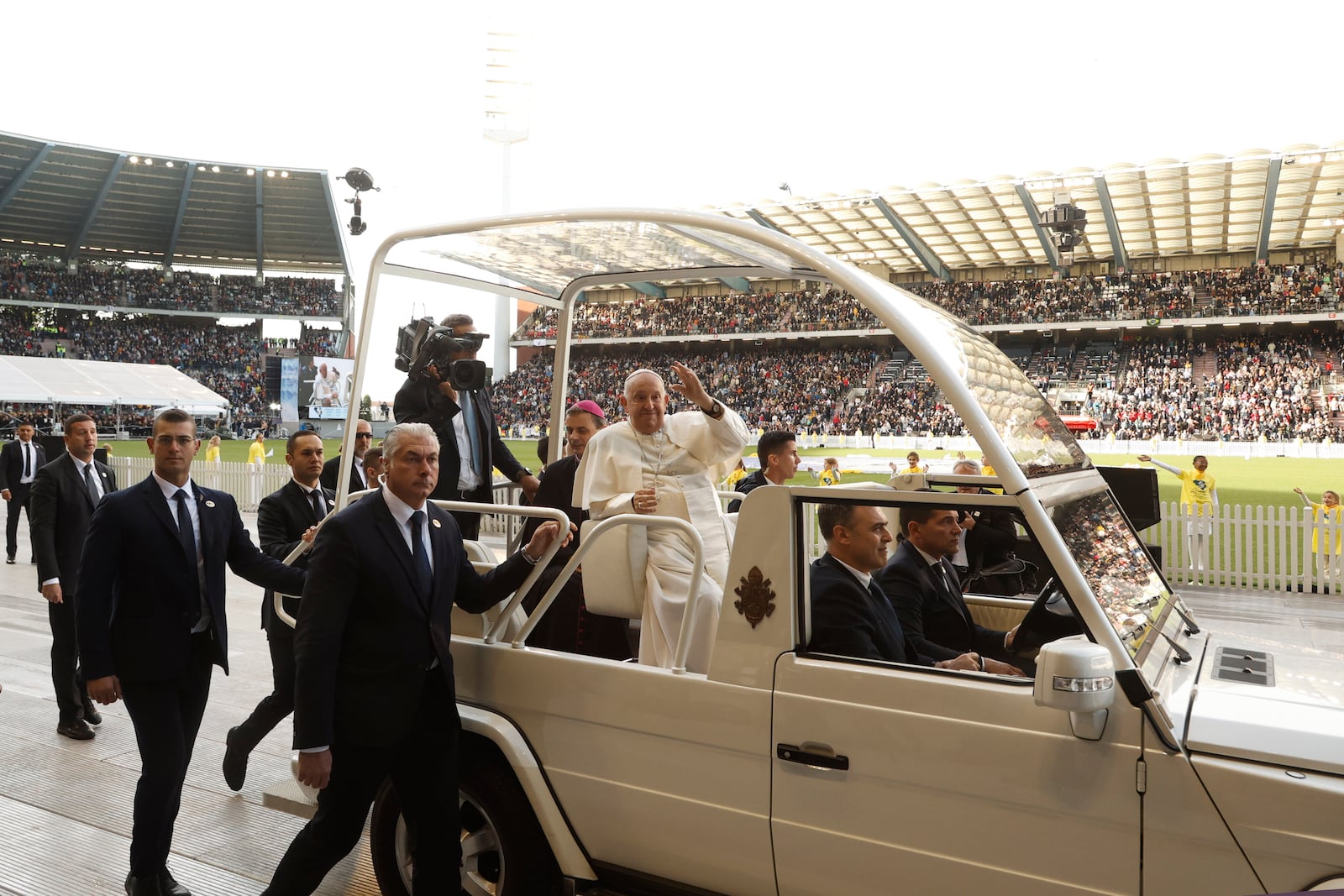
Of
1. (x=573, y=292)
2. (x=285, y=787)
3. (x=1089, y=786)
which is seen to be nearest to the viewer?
(x=1089, y=786)

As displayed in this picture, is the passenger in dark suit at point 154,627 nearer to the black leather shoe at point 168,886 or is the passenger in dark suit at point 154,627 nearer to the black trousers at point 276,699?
the black leather shoe at point 168,886

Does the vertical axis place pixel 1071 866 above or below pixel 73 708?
above

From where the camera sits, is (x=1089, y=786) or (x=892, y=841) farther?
(x=892, y=841)

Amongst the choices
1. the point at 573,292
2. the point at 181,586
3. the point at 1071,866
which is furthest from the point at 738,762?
the point at 573,292

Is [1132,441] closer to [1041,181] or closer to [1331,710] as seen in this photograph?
[1041,181]

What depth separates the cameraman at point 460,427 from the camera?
4730 millimetres

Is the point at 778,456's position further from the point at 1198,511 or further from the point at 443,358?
the point at 1198,511

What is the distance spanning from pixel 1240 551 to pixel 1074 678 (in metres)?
11.6

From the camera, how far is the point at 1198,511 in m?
12.4

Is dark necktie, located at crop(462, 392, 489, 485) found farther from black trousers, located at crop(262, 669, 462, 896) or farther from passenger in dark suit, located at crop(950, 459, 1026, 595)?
passenger in dark suit, located at crop(950, 459, 1026, 595)

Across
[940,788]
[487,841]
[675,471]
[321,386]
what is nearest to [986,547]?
[675,471]

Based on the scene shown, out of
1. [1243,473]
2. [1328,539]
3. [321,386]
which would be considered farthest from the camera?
[321,386]

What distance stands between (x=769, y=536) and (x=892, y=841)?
916mm

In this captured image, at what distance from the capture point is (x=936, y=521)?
3684 mm
